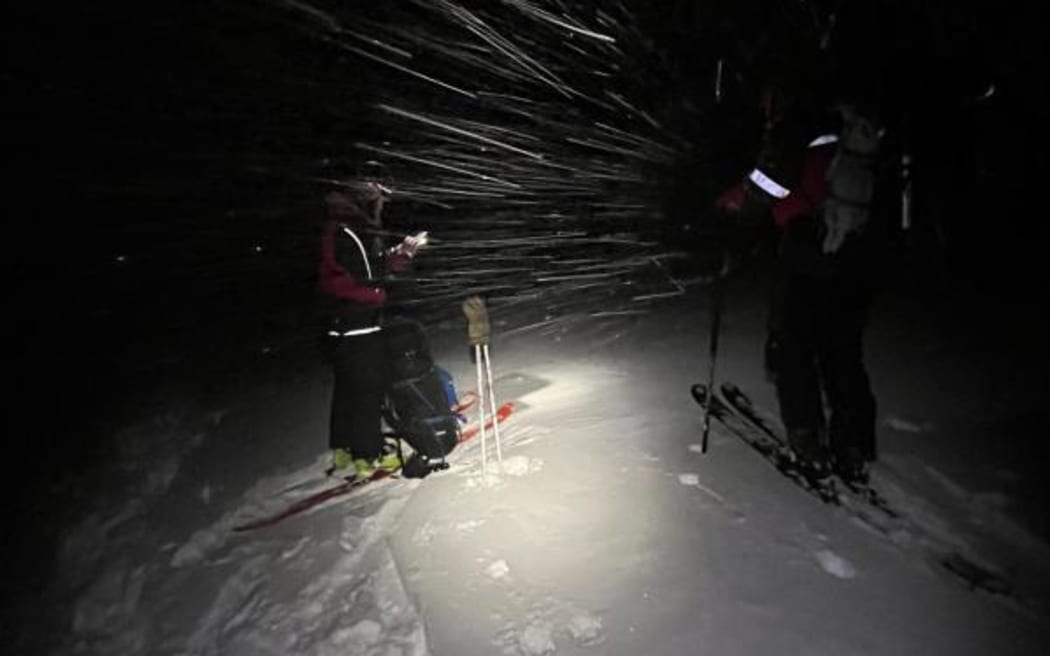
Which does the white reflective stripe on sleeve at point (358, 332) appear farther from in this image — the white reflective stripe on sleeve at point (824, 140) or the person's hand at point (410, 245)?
the white reflective stripe on sleeve at point (824, 140)

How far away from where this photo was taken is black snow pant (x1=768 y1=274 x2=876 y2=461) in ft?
14.1

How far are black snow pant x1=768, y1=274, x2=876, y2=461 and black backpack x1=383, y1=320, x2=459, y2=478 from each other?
2.60 meters

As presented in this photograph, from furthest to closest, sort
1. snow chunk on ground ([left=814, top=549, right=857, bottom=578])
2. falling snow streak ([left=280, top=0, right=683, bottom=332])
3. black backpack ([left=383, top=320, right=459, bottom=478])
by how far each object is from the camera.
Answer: falling snow streak ([left=280, top=0, right=683, bottom=332]), black backpack ([left=383, top=320, right=459, bottom=478]), snow chunk on ground ([left=814, top=549, right=857, bottom=578])

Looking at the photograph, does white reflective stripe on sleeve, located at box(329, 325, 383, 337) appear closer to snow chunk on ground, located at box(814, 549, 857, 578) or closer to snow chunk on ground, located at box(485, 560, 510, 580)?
snow chunk on ground, located at box(485, 560, 510, 580)

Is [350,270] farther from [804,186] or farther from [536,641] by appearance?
[804,186]

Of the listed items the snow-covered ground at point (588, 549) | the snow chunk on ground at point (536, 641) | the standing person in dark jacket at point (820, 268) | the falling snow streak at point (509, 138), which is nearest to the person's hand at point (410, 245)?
the snow-covered ground at point (588, 549)

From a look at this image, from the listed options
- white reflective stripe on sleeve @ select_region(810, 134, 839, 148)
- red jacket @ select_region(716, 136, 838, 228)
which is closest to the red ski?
red jacket @ select_region(716, 136, 838, 228)

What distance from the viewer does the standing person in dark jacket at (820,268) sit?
4012mm

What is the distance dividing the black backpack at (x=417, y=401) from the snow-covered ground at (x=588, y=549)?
261 mm

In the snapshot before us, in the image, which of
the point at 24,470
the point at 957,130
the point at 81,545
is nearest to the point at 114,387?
the point at 24,470

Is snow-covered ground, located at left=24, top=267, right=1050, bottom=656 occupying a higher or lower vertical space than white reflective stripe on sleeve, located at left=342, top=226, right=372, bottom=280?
lower

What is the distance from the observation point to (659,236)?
15.7m

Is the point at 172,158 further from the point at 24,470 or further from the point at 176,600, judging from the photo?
the point at 176,600

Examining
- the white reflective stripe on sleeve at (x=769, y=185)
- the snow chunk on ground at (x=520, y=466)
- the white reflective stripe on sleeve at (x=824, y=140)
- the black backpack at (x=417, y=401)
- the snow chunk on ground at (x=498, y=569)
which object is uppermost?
the white reflective stripe on sleeve at (x=824, y=140)
